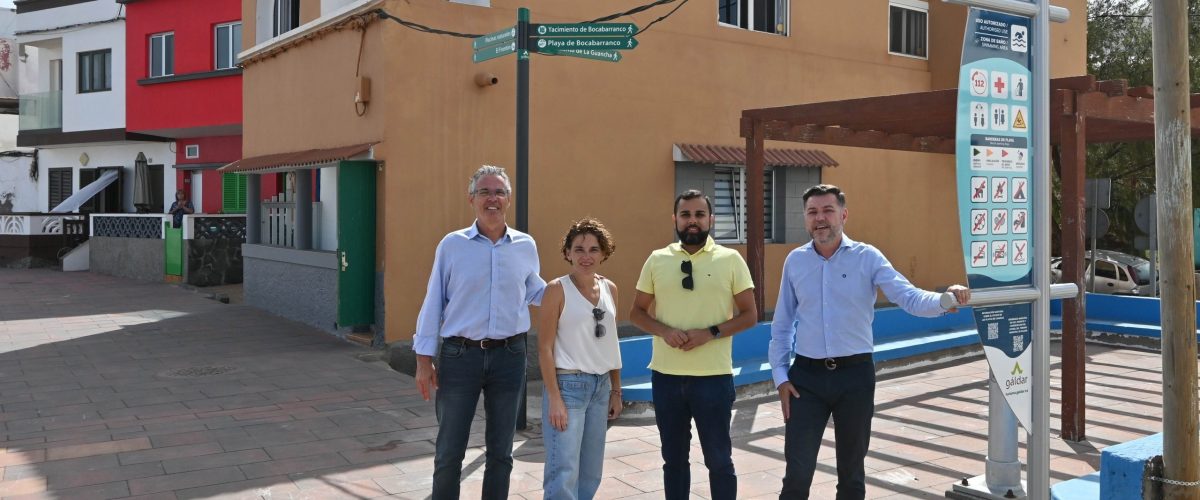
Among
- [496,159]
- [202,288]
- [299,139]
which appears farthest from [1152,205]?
[202,288]

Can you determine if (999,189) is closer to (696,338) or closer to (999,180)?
(999,180)

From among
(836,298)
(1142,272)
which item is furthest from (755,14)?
(1142,272)

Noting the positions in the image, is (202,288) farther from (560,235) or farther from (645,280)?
(645,280)

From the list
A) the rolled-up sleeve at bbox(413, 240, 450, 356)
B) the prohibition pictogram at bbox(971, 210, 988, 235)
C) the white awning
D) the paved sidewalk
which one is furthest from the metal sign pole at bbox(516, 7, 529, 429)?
the white awning

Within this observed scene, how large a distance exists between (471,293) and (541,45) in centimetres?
274

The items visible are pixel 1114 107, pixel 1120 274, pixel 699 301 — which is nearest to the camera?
pixel 699 301

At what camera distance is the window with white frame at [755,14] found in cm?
1290

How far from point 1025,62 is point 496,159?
740 centimetres

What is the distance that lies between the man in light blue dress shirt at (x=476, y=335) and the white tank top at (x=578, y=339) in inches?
12.3

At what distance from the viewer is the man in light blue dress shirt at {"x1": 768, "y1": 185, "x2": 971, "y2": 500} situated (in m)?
4.04

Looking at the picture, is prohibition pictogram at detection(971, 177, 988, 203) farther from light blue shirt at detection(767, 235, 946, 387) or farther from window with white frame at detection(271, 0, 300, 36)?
window with white frame at detection(271, 0, 300, 36)

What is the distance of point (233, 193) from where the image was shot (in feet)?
69.4

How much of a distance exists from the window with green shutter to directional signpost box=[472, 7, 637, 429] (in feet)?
52.4

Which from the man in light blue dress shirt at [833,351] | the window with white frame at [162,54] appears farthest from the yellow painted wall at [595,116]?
the window with white frame at [162,54]
